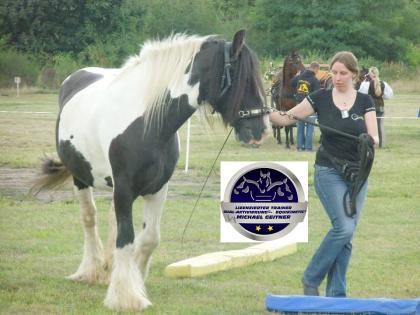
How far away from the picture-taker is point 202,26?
53.3 metres

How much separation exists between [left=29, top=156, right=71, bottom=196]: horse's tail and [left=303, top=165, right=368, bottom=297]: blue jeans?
3029 mm

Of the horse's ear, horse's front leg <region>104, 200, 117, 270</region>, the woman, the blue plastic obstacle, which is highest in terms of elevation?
the horse's ear

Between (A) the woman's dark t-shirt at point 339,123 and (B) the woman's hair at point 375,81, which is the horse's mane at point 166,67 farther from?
(B) the woman's hair at point 375,81

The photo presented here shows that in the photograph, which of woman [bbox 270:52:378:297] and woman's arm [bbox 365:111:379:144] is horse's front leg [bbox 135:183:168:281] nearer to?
woman [bbox 270:52:378:297]

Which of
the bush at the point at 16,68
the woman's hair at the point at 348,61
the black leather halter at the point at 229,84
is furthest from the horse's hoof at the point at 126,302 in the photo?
the bush at the point at 16,68

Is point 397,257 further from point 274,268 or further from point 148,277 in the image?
point 148,277

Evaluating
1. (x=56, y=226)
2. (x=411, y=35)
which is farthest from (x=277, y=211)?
(x=411, y=35)

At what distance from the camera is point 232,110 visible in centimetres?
659

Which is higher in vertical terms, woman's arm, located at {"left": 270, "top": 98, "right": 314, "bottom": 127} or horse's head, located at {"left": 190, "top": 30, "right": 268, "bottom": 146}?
horse's head, located at {"left": 190, "top": 30, "right": 268, "bottom": 146}

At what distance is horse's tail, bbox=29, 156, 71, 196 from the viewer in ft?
29.5

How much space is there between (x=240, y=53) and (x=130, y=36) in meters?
40.4

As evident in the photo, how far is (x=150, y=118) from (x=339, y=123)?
55.8 inches
